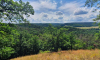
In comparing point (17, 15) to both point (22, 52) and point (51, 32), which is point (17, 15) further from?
point (22, 52)

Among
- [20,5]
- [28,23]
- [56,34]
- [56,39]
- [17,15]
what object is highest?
[20,5]

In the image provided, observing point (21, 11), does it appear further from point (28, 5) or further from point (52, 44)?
point (52, 44)

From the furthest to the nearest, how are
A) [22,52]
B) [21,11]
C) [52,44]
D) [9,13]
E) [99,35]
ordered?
[22,52] → [52,44] → [99,35] → [21,11] → [9,13]

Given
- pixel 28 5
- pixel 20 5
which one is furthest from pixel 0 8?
pixel 28 5

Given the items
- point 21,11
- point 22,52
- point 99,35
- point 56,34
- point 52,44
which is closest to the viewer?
point 21,11

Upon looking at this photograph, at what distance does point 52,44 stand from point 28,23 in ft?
59.5

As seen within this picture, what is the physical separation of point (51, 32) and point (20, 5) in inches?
663

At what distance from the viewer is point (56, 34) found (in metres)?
22.3

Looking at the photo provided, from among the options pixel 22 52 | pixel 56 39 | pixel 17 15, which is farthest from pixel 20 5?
pixel 22 52

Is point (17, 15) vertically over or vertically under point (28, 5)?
under

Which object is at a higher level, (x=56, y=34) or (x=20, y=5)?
(x=20, y=5)

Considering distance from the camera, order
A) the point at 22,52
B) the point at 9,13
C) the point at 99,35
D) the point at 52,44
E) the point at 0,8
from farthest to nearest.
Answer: the point at 22,52 < the point at 52,44 < the point at 99,35 < the point at 9,13 < the point at 0,8

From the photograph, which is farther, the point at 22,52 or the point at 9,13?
the point at 22,52

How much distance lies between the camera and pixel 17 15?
6289 millimetres
